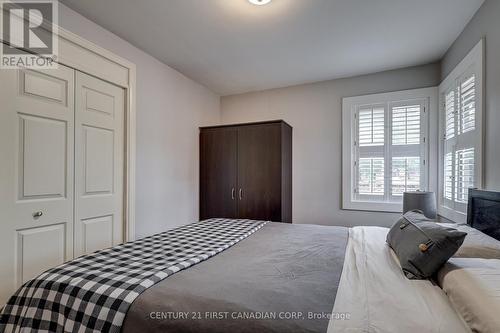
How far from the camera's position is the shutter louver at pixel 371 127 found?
339cm

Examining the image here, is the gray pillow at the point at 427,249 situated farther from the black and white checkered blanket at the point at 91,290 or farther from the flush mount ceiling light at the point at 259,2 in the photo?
the flush mount ceiling light at the point at 259,2

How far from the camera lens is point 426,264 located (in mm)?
1128

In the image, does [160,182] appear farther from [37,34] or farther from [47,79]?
[37,34]

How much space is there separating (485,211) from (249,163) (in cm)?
244

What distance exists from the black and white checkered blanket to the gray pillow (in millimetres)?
1045

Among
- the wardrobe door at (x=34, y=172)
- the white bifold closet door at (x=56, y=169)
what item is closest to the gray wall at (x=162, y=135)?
the white bifold closet door at (x=56, y=169)

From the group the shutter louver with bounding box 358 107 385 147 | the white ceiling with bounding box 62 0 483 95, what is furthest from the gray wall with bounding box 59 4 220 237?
the shutter louver with bounding box 358 107 385 147

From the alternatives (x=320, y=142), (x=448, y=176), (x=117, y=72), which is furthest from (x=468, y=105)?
(x=117, y=72)

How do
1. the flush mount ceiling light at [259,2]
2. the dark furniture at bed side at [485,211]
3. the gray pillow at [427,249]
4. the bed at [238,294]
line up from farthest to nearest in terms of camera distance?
the flush mount ceiling light at [259,2] → the dark furniture at bed side at [485,211] → the gray pillow at [427,249] → the bed at [238,294]

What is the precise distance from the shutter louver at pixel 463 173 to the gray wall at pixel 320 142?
1.00 meters

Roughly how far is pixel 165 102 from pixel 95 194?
1.40 m

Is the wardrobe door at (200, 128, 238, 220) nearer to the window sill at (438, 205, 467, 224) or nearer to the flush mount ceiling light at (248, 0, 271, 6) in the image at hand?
the flush mount ceiling light at (248, 0, 271, 6)

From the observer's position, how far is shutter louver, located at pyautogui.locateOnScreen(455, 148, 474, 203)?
2.19 metres

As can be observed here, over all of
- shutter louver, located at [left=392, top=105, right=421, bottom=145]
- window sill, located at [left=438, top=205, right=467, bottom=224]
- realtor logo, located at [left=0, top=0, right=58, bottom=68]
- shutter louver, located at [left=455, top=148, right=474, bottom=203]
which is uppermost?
realtor logo, located at [left=0, top=0, right=58, bottom=68]
